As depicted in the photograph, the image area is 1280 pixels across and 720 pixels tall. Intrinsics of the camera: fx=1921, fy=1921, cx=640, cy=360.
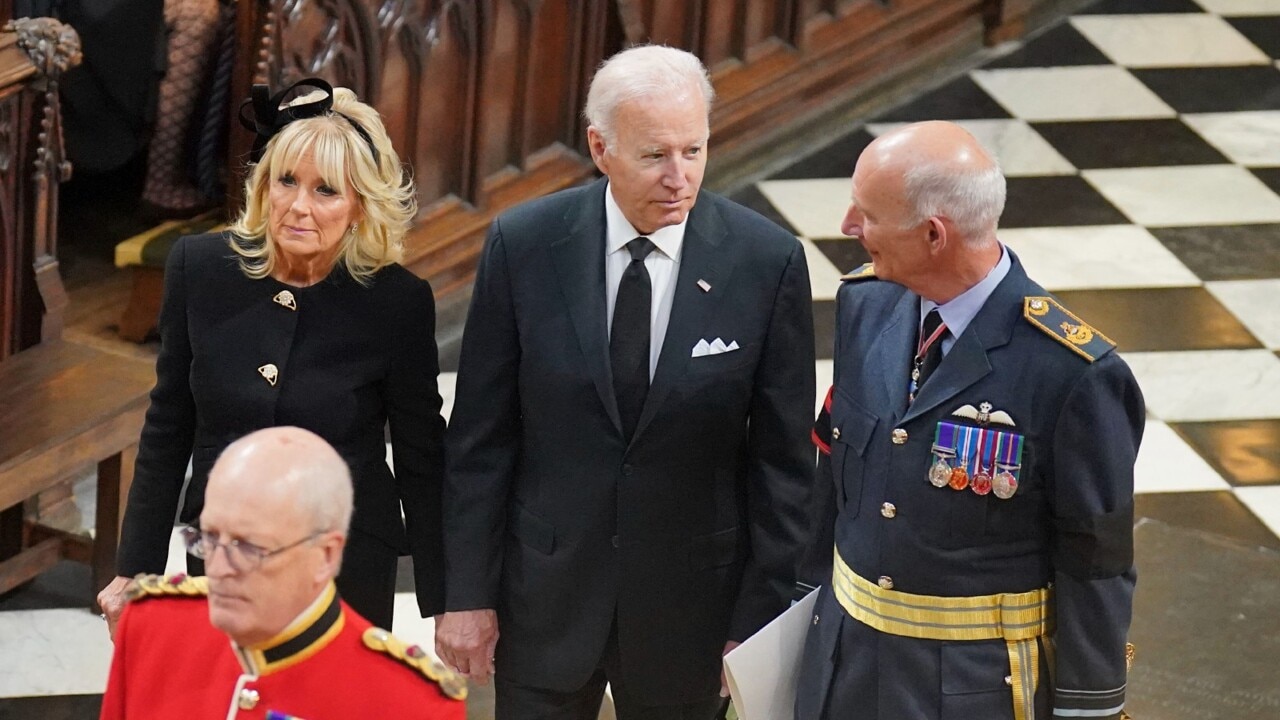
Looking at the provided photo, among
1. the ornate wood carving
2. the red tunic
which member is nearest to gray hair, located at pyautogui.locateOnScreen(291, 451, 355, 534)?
the red tunic

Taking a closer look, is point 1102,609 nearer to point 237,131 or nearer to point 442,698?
point 442,698

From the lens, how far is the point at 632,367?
277 cm

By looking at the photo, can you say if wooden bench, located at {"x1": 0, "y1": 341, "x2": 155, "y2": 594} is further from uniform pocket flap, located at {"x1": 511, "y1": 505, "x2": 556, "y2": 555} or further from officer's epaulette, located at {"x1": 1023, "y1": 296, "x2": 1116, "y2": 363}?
officer's epaulette, located at {"x1": 1023, "y1": 296, "x2": 1116, "y2": 363}

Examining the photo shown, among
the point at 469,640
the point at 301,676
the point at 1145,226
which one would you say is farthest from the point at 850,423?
the point at 1145,226

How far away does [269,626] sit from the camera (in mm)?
2035

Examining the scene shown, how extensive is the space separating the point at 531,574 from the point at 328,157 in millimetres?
686

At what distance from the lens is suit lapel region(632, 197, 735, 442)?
9.04ft

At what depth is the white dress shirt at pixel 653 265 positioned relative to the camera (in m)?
2.77

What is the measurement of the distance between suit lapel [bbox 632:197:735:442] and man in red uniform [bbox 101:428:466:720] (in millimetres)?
735

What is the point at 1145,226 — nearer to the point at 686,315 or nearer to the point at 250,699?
the point at 686,315

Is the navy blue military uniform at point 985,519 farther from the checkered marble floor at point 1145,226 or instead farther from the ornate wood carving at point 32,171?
the ornate wood carving at point 32,171

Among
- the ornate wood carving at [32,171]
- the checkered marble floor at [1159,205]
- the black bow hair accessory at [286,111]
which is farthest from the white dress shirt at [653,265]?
the checkered marble floor at [1159,205]

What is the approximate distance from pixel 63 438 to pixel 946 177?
2.13 m

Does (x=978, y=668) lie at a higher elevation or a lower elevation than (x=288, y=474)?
lower
